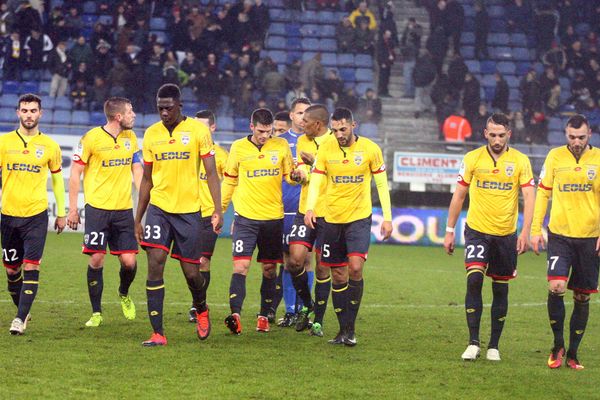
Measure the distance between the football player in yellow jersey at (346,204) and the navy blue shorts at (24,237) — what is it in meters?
2.68

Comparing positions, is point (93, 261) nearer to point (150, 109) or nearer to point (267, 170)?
point (267, 170)

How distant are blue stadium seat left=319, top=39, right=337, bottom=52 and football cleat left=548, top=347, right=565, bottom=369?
2162 centimetres

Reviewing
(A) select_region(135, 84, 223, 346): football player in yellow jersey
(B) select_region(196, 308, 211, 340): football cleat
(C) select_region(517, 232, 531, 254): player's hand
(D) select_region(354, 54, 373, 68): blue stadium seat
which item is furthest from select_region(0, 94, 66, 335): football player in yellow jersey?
(D) select_region(354, 54, 373, 68): blue stadium seat

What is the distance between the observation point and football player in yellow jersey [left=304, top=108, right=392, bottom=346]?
11.0m

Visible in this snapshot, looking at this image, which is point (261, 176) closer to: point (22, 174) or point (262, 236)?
point (262, 236)

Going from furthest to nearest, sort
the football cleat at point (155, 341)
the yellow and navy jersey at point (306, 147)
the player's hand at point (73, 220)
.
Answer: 1. the yellow and navy jersey at point (306, 147)
2. the player's hand at point (73, 220)
3. the football cleat at point (155, 341)

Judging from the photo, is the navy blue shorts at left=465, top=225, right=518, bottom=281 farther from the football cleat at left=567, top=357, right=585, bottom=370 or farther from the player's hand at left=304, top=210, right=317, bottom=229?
the player's hand at left=304, top=210, right=317, bottom=229

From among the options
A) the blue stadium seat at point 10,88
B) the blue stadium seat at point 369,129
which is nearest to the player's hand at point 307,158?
the blue stadium seat at point 369,129

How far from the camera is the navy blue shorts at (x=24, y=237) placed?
11.1m

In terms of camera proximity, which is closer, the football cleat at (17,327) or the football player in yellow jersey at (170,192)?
the football player in yellow jersey at (170,192)

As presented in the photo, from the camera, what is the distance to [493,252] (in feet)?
34.5

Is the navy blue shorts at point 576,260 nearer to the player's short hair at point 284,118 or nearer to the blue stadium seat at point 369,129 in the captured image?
the player's short hair at point 284,118

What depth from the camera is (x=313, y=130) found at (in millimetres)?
11922

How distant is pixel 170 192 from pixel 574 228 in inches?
148
